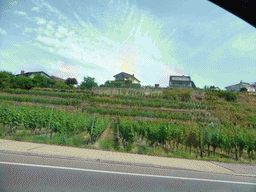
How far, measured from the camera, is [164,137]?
411 inches

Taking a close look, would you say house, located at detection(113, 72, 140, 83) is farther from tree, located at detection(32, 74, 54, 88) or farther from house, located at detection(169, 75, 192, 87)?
tree, located at detection(32, 74, 54, 88)

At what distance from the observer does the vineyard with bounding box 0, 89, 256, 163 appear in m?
10.3

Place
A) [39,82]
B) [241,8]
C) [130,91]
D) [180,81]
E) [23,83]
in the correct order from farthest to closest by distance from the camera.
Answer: [180,81], [39,82], [23,83], [130,91], [241,8]

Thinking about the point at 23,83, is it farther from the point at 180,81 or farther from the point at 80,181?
the point at 180,81

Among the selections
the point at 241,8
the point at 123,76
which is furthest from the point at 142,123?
the point at 123,76

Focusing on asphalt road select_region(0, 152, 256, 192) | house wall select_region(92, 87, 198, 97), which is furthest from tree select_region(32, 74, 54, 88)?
asphalt road select_region(0, 152, 256, 192)

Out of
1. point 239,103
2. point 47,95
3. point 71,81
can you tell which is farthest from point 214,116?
point 71,81

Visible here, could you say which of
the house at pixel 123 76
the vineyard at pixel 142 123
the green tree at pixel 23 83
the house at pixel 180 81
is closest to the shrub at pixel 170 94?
the vineyard at pixel 142 123

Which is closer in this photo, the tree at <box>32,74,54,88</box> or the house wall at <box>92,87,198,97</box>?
the house wall at <box>92,87,198,97</box>

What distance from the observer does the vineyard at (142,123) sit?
33.8 ft

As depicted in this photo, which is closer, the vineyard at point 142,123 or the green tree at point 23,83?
the vineyard at point 142,123

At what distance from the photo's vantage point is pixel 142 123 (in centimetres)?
1586

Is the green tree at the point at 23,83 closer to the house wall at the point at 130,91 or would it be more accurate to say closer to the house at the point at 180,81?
the house wall at the point at 130,91

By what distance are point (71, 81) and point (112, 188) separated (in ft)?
254
